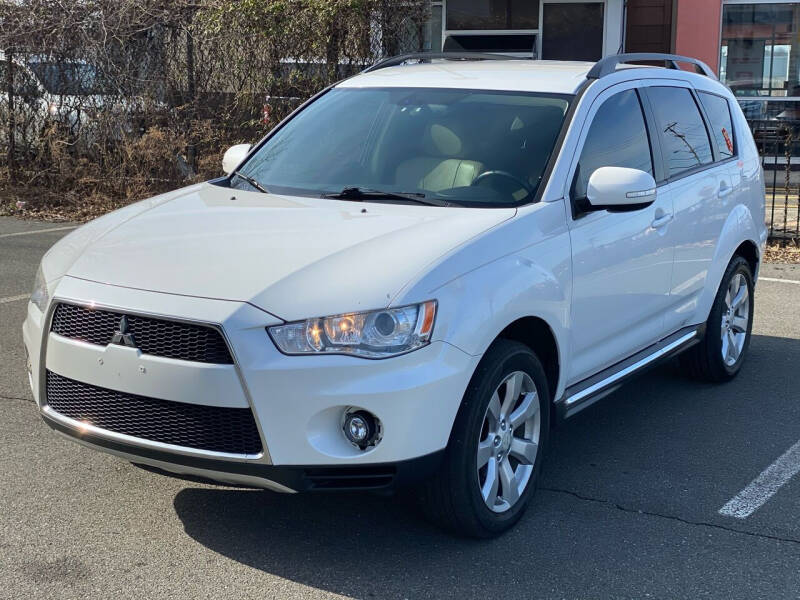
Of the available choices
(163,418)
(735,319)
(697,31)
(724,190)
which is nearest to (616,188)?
(724,190)

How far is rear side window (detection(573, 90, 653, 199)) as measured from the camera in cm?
465

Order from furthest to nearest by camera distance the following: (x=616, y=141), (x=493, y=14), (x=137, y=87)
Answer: (x=493, y=14) → (x=137, y=87) → (x=616, y=141)

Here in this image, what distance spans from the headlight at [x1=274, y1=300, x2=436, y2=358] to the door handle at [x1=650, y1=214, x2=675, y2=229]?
6.22ft

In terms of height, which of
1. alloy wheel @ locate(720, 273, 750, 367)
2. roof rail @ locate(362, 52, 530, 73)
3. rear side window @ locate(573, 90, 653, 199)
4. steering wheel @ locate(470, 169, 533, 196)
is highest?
roof rail @ locate(362, 52, 530, 73)

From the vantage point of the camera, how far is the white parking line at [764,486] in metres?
4.33

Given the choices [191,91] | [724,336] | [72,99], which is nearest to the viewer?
[724,336]

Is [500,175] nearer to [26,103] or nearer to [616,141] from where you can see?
[616,141]

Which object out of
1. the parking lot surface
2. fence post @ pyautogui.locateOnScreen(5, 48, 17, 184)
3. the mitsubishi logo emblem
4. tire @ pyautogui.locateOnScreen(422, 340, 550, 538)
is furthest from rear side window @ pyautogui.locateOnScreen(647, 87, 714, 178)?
fence post @ pyautogui.locateOnScreen(5, 48, 17, 184)

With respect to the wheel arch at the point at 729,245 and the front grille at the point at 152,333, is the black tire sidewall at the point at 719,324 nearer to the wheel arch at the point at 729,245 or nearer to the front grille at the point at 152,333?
the wheel arch at the point at 729,245

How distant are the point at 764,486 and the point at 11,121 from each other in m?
11.3

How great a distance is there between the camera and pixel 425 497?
381 cm

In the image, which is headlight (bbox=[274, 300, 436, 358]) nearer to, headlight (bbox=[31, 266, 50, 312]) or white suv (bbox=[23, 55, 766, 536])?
white suv (bbox=[23, 55, 766, 536])

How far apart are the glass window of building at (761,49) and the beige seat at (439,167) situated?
516 inches

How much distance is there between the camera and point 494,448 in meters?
3.97
